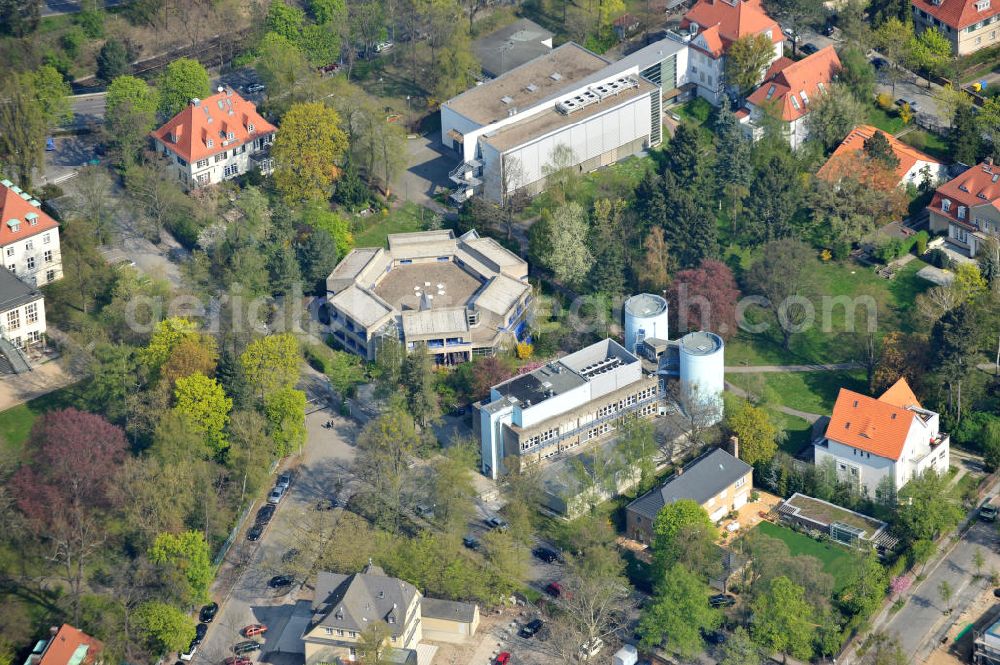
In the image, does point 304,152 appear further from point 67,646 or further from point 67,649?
point 67,649

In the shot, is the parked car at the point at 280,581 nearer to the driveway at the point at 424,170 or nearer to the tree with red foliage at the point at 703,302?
the tree with red foliage at the point at 703,302

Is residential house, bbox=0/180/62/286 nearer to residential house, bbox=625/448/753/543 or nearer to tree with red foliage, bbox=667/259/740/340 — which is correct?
tree with red foliage, bbox=667/259/740/340

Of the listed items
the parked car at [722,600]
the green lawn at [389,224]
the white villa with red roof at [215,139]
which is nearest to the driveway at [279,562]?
the green lawn at [389,224]

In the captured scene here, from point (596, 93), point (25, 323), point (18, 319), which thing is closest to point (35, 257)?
point (25, 323)

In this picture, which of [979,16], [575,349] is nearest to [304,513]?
[575,349]

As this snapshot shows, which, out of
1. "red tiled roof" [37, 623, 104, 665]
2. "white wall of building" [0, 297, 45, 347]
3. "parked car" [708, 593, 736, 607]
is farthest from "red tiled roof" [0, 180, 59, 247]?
"parked car" [708, 593, 736, 607]

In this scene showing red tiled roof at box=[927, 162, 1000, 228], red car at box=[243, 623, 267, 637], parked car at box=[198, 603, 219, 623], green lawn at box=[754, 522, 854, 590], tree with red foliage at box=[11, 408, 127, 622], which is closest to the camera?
red car at box=[243, 623, 267, 637]
